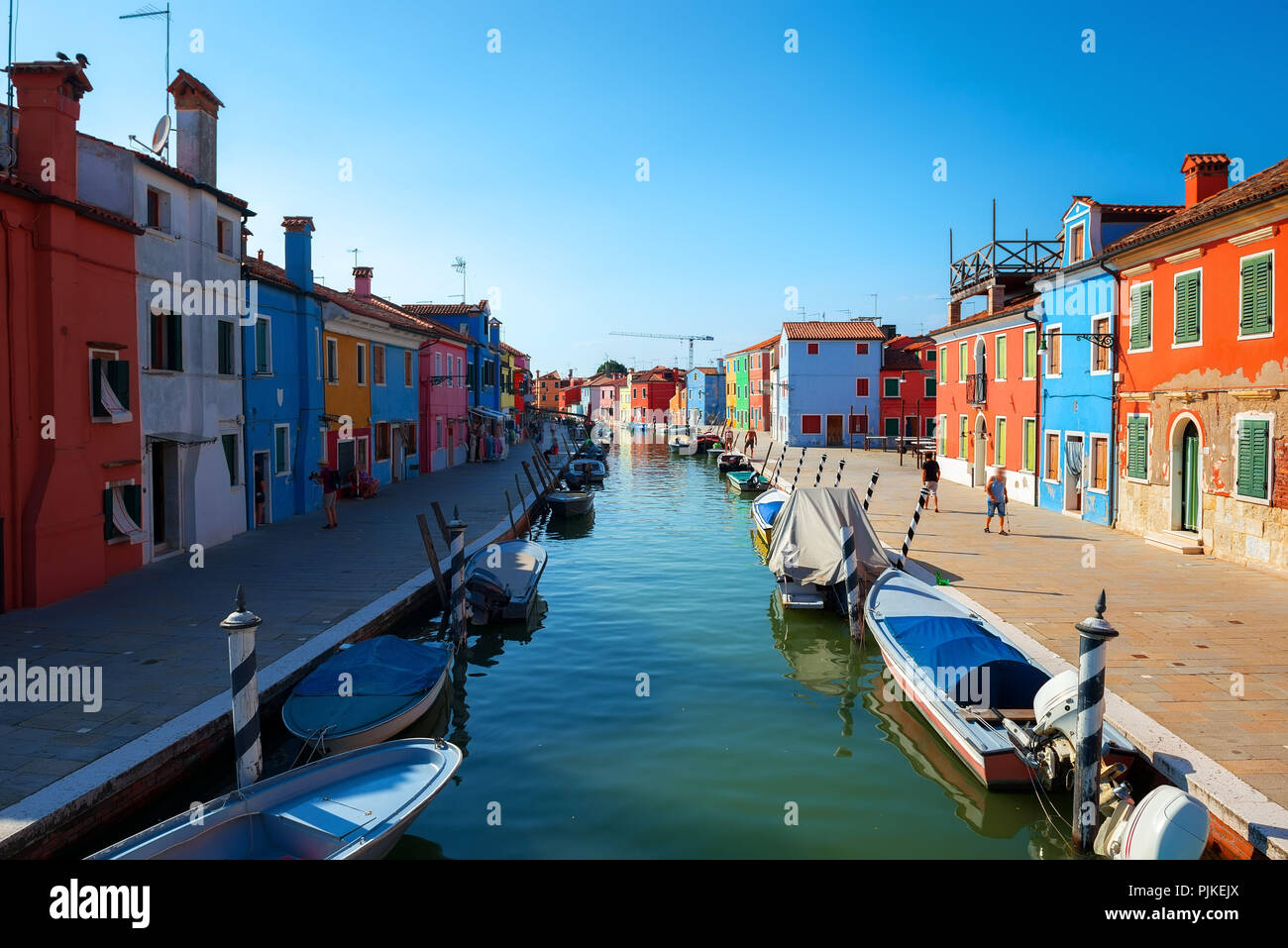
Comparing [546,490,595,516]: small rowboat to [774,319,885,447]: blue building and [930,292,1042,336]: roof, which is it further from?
[774,319,885,447]: blue building

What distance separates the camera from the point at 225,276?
19625mm

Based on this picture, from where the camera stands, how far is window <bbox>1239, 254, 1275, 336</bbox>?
1512 centimetres

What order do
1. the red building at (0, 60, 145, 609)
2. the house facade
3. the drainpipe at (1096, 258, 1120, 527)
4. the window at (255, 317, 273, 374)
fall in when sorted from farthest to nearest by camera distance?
the window at (255, 317, 273, 374)
the drainpipe at (1096, 258, 1120, 527)
the house facade
the red building at (0, 60, 145, 609)

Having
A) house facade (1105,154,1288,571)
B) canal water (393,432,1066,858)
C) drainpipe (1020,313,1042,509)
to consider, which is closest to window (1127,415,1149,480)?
house facade (1105,154,1288,571)

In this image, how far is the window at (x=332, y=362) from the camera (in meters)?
26.2

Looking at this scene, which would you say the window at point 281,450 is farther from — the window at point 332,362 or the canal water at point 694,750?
the canal water at point 694,750

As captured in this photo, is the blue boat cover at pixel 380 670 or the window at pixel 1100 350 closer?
the blue boat cover at pixel 380 670

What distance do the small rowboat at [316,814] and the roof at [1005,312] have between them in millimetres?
23915

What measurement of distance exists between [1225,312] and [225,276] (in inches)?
804

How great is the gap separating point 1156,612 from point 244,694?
467 inches

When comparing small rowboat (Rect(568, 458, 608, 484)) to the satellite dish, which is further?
small rowboat (Rect(568, 458, 608, 484))

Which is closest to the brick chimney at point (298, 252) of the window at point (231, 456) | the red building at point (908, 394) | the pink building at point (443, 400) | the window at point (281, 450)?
the window at point (281, 450)

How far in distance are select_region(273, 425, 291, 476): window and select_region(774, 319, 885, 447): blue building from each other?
42.0m

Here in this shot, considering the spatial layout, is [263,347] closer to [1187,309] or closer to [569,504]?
[569,504]
